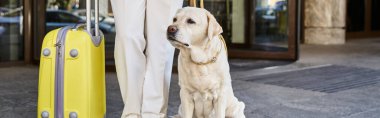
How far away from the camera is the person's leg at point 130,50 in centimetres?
297

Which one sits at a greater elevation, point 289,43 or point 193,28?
point 193,28

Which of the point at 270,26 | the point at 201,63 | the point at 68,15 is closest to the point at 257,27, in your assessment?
the point at 270,26

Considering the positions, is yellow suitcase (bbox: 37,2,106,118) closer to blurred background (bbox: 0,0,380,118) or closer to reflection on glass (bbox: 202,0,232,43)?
blurred background (bbox: 0,0,380,118)

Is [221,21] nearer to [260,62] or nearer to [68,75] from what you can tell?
[260,62]

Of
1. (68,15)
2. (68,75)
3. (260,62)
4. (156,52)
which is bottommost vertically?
(260,62)

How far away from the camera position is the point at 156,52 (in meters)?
3.10

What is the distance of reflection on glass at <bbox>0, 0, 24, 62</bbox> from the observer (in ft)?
22.3

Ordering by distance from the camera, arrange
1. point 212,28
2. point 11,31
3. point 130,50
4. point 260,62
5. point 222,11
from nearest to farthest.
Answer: point 212,28
point 130,50
point 11,31
point 260,62
point 222,11

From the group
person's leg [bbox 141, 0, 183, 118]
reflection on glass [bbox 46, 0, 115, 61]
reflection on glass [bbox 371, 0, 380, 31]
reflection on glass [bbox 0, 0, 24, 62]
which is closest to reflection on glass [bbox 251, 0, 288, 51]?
reflection on glass [bbox 46, 0, 115, 61]

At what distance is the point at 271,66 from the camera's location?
22.7ft

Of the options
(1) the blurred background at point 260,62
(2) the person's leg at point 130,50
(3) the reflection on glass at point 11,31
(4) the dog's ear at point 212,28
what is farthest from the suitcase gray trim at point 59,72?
(3) the reflection on glass at point 11,31

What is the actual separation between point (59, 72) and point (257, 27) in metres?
5.67

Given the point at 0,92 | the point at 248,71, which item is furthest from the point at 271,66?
the point at 0,92

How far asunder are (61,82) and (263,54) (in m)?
5.16
